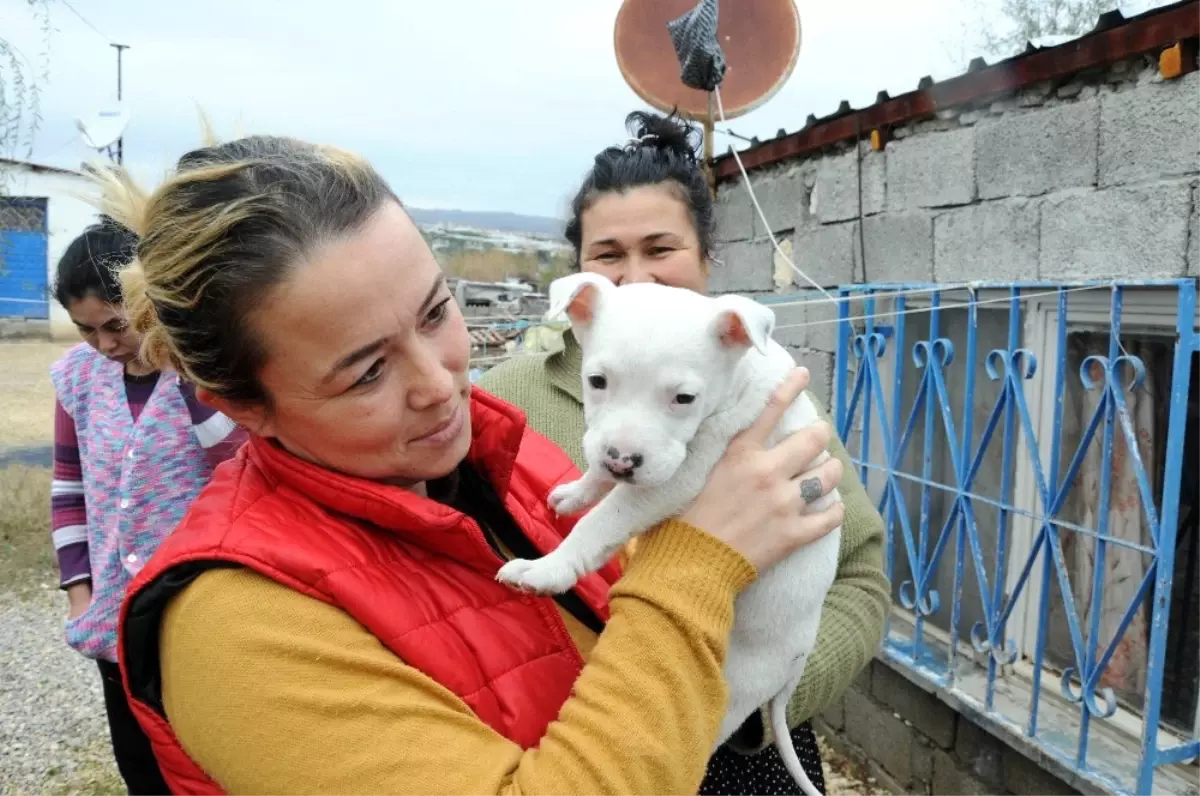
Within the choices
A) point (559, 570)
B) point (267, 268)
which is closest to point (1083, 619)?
point (559, 570)

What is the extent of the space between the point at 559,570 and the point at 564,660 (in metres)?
0.14

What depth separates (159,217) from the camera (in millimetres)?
1192

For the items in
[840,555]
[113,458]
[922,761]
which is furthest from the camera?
[922,761]

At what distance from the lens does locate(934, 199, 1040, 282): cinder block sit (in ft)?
9.31

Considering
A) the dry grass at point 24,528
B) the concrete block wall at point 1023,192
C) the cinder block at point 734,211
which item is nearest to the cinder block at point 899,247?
the concrete block wall at point 1023,192

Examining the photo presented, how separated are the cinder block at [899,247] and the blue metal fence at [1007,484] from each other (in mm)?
105

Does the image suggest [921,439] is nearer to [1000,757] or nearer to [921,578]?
[921,578]

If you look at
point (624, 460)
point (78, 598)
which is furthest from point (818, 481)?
point (78, 598)

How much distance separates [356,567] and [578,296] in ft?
2.19

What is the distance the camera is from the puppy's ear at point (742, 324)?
1.42m

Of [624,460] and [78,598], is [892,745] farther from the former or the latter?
[78,598]

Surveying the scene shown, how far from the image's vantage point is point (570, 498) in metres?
1.59

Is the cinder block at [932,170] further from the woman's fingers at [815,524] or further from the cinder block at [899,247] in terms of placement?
the woman's fingers at [815,524]

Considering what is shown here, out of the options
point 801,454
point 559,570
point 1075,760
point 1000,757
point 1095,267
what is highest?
point 1095,267
